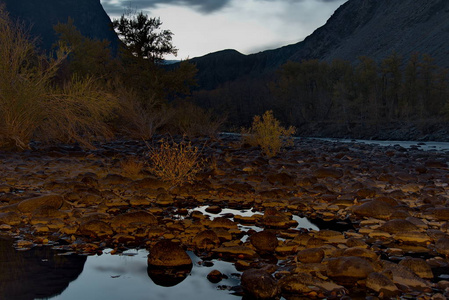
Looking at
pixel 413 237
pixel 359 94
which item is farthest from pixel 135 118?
pixel 359 94

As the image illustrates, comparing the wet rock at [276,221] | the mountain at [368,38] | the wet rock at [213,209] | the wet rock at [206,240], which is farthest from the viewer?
the mountain at [368,38]

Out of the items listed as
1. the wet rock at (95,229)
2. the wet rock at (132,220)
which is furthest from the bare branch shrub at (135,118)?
the wet rock at (95,229)

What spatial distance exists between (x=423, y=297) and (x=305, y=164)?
7.46 metres

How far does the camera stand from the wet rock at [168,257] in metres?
3.48

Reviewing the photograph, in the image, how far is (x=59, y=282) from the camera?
10.3ft

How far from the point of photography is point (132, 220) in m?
4.57

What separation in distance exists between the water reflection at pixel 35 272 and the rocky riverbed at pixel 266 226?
0.20 m

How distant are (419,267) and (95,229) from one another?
10.7 ft

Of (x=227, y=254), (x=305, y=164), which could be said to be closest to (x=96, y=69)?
(x=305, y=164)

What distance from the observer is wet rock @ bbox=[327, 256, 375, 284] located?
10.3 feet

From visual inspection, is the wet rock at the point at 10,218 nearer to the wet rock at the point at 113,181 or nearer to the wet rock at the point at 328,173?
the wet rock at the point at 113,181

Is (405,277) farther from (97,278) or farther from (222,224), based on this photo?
(97,278)

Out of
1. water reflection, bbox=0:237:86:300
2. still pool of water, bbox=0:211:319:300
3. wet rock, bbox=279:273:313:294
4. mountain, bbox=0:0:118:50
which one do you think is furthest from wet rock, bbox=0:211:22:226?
mountain, bbox=0:0:118:50

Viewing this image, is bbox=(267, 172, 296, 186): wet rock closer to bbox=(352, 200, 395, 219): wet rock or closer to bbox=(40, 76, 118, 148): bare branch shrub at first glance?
bbox=(352, 200, 395, 219): wet rock
